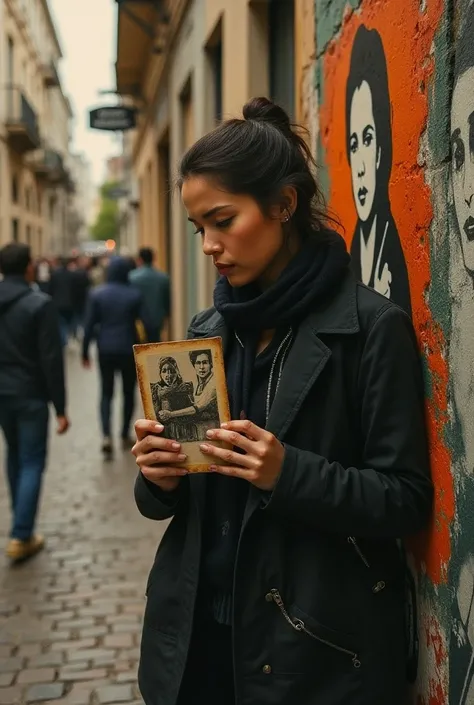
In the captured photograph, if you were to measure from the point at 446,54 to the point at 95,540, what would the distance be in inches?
180

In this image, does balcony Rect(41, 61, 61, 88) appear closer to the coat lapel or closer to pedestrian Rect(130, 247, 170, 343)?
pedestrian Rect(130, 247, 170, 343)

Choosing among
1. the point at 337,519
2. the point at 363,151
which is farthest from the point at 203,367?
the point at 363,151

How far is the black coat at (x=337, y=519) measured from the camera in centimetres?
186

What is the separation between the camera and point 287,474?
1.82 meters

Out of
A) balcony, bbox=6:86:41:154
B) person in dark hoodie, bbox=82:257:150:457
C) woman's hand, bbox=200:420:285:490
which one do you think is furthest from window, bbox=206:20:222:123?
balcony, bbox=6:86:41:154

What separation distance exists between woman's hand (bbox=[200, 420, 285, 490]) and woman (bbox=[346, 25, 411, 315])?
704 mm

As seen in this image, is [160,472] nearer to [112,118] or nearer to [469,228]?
[469,228]

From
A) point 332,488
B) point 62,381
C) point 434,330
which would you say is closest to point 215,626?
point 332,488

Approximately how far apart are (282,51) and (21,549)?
164 inches

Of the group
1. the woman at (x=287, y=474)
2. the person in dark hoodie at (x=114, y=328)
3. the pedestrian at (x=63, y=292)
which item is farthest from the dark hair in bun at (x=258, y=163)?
the pedestrian at (x=63, y=292)

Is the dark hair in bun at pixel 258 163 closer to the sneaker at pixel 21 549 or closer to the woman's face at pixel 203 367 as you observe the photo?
the woman's face at pixel 203 367

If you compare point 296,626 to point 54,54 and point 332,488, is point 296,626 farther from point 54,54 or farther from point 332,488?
point 54,54

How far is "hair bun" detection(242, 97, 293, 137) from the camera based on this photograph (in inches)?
85.3

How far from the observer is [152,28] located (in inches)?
543
